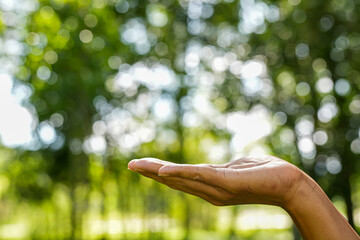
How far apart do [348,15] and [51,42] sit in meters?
10.9

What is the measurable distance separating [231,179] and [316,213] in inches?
19.4

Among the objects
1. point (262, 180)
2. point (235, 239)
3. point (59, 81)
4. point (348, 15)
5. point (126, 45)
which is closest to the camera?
point (262, 180)

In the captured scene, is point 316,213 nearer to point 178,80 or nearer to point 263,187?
point 263,187

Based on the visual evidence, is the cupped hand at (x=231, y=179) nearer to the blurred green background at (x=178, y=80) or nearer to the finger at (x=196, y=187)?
the finger at (x=196, y=187)

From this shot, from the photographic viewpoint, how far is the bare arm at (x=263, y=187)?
226 cm

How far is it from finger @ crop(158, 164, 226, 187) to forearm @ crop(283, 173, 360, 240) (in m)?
0.41

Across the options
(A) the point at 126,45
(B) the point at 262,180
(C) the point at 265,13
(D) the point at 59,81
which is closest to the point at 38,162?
(D) the point at 59,81

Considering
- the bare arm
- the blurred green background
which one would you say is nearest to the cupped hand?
the bare arm

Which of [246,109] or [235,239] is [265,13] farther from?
[235,239]

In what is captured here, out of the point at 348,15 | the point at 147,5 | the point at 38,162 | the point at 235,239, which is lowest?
→ the point at 235,239

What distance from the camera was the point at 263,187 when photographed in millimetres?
2299

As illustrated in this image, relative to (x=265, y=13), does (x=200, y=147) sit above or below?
below

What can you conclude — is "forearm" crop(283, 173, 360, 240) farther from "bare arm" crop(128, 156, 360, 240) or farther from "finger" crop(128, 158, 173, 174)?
"finger" crop(128, 158, 173, 174)

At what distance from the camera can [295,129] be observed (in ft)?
55.7
